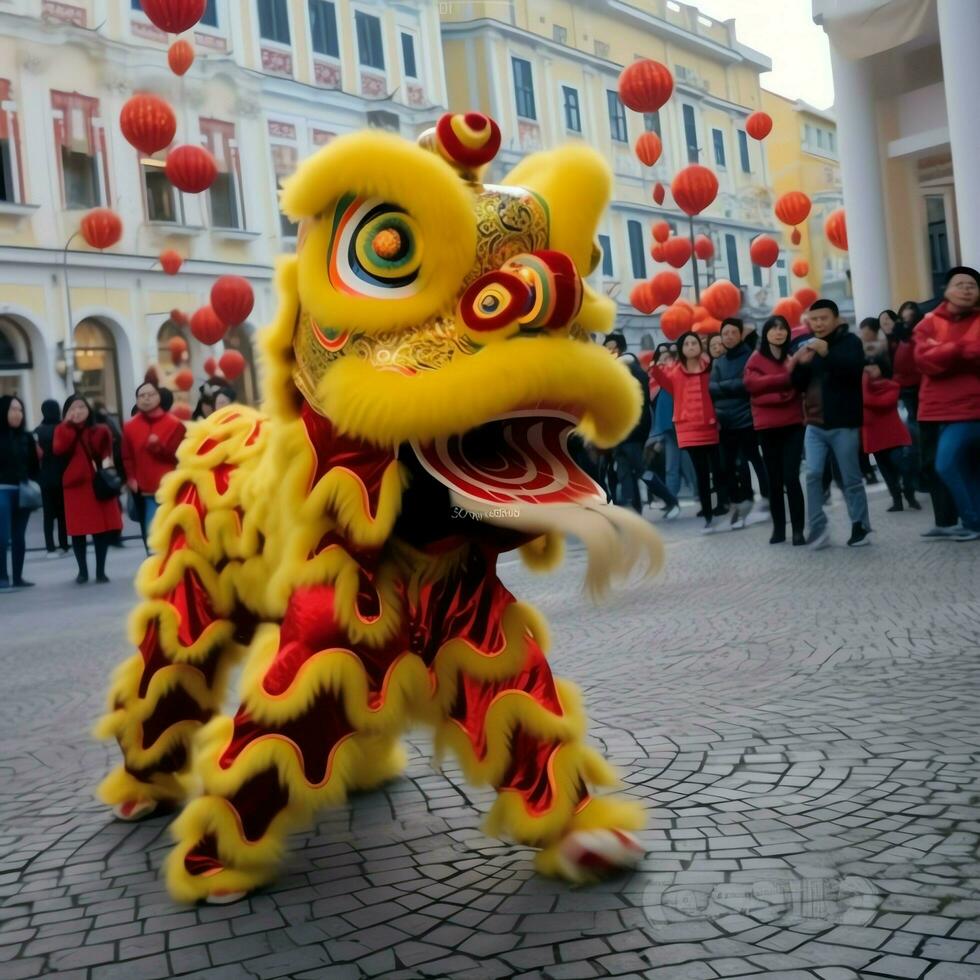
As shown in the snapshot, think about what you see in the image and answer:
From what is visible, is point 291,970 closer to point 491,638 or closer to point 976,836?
point 491,638

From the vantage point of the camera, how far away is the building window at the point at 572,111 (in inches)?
1256

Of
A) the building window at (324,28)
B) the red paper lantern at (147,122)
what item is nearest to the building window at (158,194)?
the building window at (324,28)

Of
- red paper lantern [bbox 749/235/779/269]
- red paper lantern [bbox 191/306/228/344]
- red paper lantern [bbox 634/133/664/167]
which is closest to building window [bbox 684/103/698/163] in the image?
red paper lantern [bbox 749/235/779/269]

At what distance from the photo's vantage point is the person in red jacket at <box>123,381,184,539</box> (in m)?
10.0

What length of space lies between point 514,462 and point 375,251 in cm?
55

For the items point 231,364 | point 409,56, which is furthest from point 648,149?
point 409,56

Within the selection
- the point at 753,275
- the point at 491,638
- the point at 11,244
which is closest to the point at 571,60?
the point at 753,275

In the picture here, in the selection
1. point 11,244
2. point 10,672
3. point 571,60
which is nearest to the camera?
point 10,672

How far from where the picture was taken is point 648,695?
4578 mm

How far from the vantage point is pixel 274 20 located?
25.0 metres

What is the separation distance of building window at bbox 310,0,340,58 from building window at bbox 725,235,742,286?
53.2 feet

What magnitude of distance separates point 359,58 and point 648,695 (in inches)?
963

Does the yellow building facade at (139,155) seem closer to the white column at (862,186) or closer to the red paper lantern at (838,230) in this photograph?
the red paper lantern at (838,230)

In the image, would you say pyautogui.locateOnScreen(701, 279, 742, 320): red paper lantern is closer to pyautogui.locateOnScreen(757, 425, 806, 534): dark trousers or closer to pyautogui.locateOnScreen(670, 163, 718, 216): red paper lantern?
pyautogui.locateOnScreen(670, 163, 718, 216): red paper lantern
